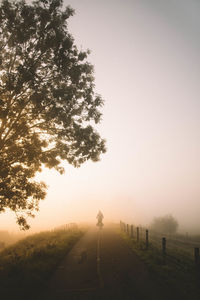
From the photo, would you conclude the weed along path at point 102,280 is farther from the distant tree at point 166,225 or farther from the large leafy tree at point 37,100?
the distant tree at point 166,225

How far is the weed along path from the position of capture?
Result: 676cm

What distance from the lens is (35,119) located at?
44.5 feet

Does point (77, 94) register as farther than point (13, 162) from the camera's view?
Yes

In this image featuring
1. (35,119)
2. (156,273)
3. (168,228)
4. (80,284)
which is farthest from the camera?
(168,228)

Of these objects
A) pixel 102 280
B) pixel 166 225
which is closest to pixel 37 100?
pixel 102 280

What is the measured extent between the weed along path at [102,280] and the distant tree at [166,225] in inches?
3778

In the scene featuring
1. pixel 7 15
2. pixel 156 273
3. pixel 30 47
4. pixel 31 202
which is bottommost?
pixel 156 273

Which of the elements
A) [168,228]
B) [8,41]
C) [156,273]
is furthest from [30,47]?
[168,228]

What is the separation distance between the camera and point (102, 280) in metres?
8.26

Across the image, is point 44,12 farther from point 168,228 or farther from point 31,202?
point 168,228

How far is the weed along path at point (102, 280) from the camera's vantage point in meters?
6.76

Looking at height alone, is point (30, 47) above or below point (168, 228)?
above

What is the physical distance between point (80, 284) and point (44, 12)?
1460 centimetres

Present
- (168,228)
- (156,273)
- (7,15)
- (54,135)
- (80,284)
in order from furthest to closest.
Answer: (168,228) → (54,135) → (7,15) → (156,273) → (80,284)
